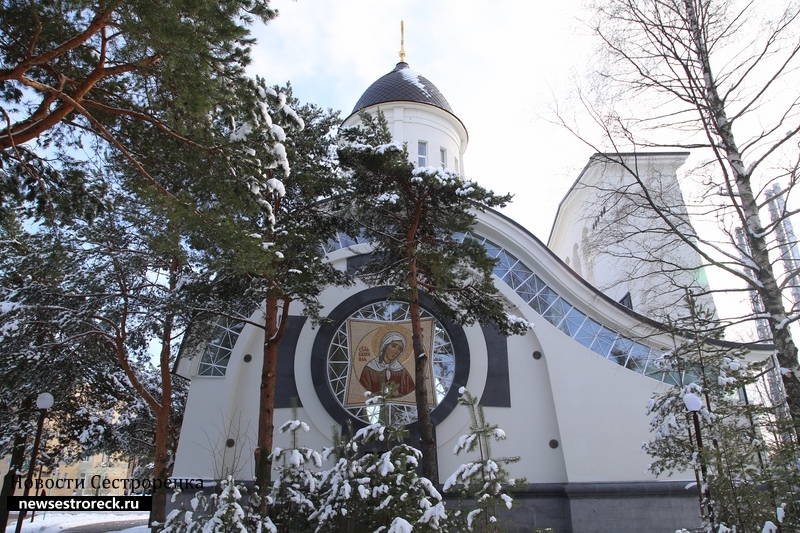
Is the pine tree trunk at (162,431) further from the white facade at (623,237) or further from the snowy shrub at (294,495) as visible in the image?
the white facade at (623,237)

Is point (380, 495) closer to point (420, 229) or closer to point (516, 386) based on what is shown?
point (420, 229)

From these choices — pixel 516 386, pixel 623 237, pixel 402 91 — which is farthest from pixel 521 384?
pixel 402 91

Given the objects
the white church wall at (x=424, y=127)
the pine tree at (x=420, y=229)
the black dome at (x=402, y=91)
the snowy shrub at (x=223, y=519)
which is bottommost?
the snowy shrub at (x=223, y=519)

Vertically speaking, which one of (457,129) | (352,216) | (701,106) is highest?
(457,129)

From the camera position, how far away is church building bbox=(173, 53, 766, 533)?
40.9ft

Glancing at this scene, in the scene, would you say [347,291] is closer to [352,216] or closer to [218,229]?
[352,216]

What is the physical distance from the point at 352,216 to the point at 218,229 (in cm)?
539

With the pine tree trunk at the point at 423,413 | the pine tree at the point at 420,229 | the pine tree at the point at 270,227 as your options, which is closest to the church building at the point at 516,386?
the pine tree at the point at 420,229

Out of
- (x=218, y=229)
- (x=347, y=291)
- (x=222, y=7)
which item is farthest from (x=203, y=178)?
(x=347, y=291)

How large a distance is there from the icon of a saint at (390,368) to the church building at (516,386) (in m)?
0.04

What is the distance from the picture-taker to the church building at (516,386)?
490 inches

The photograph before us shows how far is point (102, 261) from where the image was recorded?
10969mm

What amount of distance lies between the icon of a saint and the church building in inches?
1.4

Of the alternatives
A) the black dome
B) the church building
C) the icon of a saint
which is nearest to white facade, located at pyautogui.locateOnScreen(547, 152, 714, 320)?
the church building
